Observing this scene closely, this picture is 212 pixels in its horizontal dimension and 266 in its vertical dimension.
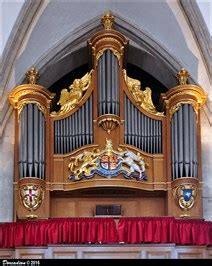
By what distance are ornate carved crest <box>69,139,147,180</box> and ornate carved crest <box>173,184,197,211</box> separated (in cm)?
80

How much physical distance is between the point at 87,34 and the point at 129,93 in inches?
97.2

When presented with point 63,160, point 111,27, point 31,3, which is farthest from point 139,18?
point 63,160

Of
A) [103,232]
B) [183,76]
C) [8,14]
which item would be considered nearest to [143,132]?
[183,76]

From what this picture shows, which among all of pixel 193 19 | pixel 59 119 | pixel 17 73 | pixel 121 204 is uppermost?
pixel 193 19

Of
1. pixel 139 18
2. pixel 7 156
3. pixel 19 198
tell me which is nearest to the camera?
pixel 19 198

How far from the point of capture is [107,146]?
19.3 m

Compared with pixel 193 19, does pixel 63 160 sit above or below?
below

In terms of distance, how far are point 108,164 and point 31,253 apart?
104 inches

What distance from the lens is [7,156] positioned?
20.1m

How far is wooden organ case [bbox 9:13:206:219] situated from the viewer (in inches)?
747

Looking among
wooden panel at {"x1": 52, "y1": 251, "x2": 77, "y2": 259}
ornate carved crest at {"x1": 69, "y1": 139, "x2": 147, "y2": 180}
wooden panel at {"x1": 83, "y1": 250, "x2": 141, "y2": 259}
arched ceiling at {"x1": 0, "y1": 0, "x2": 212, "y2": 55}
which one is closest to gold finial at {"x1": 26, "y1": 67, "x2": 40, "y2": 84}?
arched ceiling at {"x1": 0, "y1": 0, "x2": 212, "y2": 55}

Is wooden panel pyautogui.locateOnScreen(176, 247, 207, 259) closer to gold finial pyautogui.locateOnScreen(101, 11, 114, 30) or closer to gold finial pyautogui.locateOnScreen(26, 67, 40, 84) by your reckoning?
gold finial pyautogui.locateOnScreen(26, 67, 40, 84)

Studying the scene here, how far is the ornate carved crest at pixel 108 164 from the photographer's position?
1909 cm

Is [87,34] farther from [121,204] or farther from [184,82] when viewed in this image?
[121,204]
